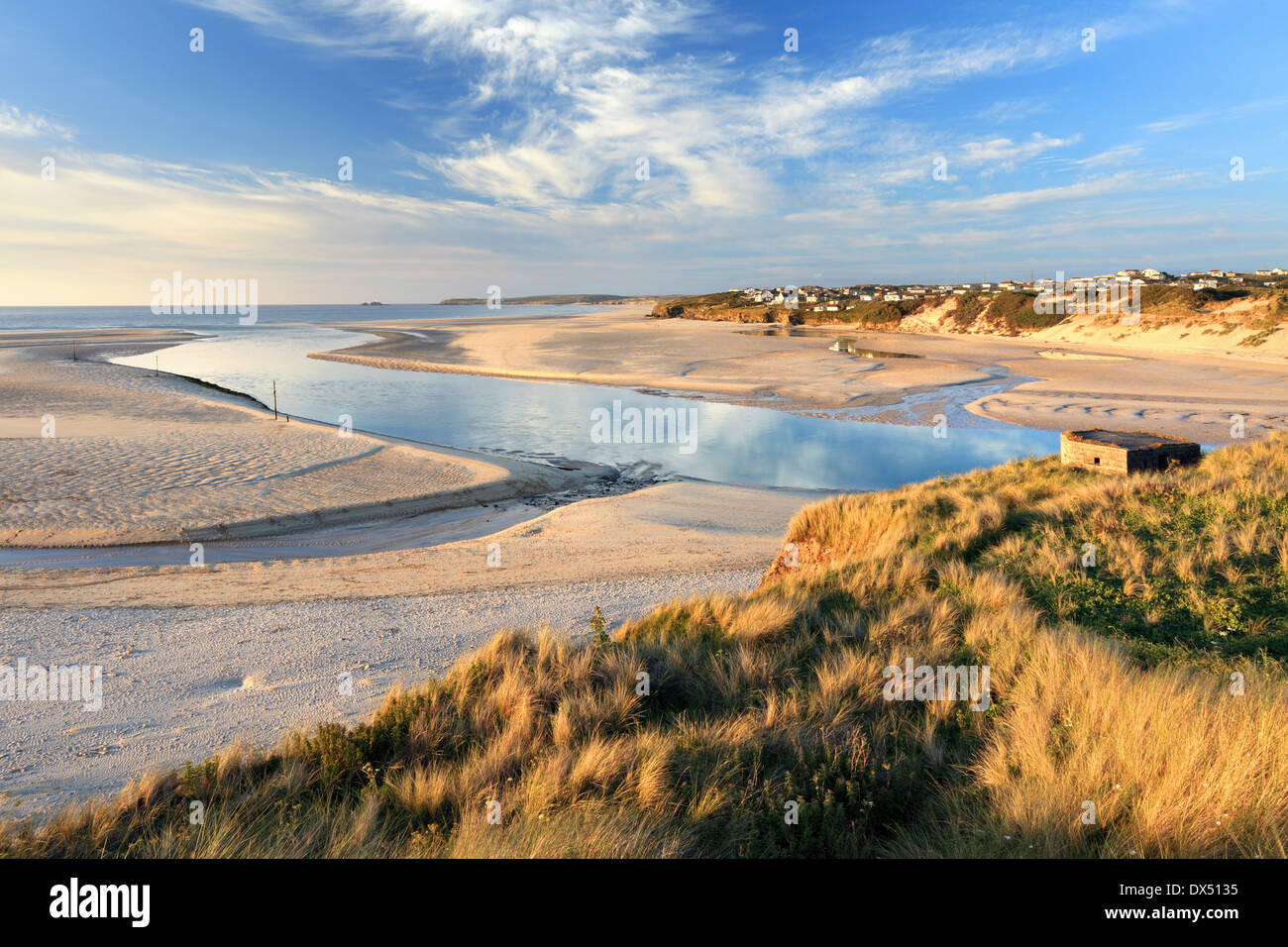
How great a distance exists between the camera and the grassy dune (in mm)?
3533

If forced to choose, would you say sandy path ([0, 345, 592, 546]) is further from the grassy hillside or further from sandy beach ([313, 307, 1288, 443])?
the grassy hillside

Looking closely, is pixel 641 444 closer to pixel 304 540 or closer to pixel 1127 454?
pixel 304 540

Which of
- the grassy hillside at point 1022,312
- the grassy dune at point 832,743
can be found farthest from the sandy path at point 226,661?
the grassy hillside at point 1022,312

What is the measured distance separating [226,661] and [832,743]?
708 cm

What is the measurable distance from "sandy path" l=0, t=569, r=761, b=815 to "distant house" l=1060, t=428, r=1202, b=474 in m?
6.96

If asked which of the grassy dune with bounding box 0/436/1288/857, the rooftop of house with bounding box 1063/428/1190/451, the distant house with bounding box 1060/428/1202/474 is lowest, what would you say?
the grassy dune with bounding box 0/436/1288/857

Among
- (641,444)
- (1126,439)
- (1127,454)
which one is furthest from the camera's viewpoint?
(641,444)

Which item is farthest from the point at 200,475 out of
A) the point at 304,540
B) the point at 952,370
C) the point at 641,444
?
the point at 952,370

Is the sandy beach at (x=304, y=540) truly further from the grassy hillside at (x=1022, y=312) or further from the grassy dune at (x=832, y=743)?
the grassy hillside at (x=1022, y=312)

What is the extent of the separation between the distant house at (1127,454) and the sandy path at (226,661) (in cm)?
696

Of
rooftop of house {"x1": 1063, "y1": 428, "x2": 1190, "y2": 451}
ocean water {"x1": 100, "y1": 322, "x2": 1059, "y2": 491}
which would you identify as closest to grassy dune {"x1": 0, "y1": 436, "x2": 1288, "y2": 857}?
rooftop of house {"x1": 1063, "y1": 428, "x2": 1190, "y2": 451}

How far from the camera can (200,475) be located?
18.5m
